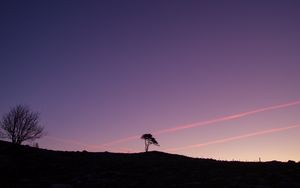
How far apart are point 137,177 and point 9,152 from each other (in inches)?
540

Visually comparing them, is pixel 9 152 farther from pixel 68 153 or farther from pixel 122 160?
pixel 122 160

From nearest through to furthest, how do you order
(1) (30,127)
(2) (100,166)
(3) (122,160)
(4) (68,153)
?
(2) (100,166)
(3) (122,160)
(4) (68,153)
(1) (30,127)

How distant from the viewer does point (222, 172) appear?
32.1 meters

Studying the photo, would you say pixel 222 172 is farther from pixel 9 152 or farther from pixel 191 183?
pixel 9 152

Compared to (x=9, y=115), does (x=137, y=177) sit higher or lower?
lower

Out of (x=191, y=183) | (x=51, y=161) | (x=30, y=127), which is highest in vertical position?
(x=30, y=127)

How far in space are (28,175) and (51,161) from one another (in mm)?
5827

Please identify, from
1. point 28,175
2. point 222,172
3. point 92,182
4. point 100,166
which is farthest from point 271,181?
point 28,175

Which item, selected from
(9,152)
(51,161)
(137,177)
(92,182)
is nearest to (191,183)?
(137,177)

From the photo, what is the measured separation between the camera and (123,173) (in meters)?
32.7

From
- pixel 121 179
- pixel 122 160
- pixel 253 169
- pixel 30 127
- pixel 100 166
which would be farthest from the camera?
pixel 30 127

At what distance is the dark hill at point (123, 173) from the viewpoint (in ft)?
93.1

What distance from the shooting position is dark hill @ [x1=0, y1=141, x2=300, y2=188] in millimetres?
28375

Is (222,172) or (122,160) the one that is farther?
(122,160)
